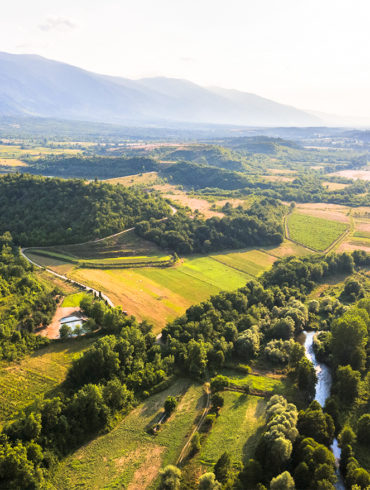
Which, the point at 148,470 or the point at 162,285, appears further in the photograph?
the point at 162,285

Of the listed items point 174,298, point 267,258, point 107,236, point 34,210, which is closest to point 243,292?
point 174,298

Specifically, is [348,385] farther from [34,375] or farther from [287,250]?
[287,250]

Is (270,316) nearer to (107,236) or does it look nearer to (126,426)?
(126,426)

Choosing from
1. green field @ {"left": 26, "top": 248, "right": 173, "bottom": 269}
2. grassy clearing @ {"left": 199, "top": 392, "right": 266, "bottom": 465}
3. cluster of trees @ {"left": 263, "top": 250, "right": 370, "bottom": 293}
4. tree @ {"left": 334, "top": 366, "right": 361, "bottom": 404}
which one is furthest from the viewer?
green field @ {"left": 26, "top": 248, "right": 173, "bottom": 269}

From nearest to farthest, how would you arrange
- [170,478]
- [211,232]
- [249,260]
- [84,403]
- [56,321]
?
[170,478]
[84,403]
[56,321]
[249,260]
[211,232]

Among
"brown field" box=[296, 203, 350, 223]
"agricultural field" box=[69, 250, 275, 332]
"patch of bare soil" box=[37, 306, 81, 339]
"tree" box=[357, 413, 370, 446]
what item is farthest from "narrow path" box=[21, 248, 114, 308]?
"brown field" box=[296, 203, 350, 223]

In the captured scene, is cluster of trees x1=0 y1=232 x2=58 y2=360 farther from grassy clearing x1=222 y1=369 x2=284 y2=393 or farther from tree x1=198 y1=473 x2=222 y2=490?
tree x1=198 y1=473 x2=222 y2=490

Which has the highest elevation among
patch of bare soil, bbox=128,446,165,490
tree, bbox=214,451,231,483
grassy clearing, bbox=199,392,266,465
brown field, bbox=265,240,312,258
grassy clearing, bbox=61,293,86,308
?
brown field, bbox=265,240,312,258

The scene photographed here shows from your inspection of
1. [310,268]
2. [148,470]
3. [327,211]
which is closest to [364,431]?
[148,470]
